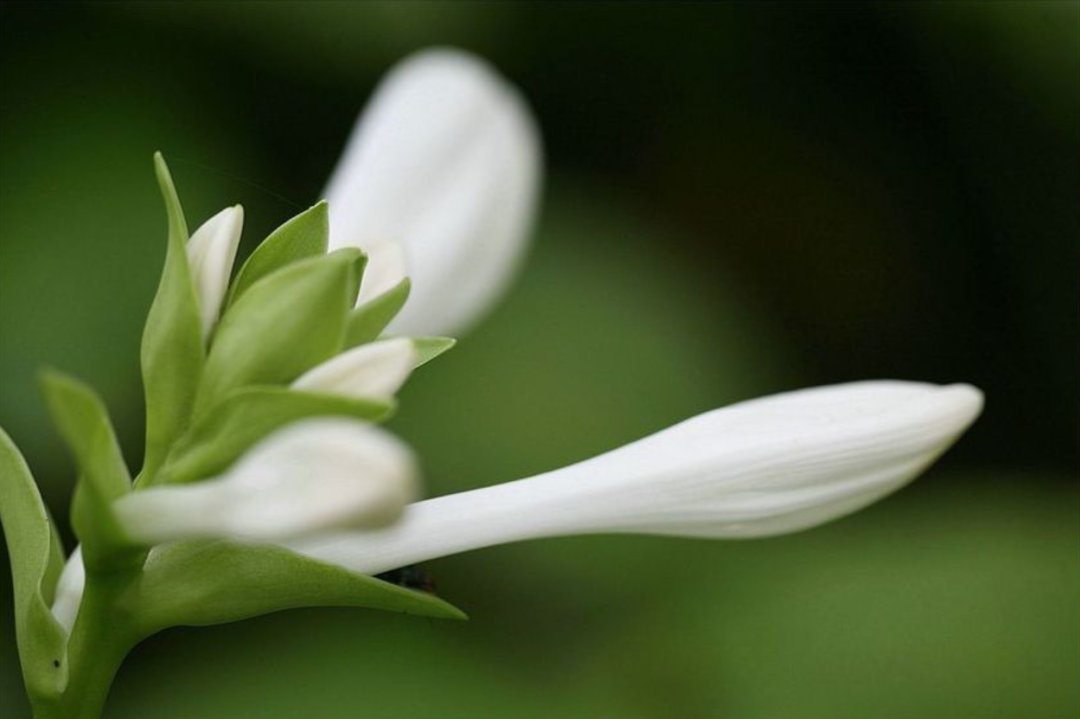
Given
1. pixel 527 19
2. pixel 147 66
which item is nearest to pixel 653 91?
Result: pixel 527 19

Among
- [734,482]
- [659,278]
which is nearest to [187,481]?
[734,482]

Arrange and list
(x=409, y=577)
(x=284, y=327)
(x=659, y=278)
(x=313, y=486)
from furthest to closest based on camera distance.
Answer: (x=659, y=278) → (x=409, y=577) → (x=284, y=327) → (x=313, y=486)

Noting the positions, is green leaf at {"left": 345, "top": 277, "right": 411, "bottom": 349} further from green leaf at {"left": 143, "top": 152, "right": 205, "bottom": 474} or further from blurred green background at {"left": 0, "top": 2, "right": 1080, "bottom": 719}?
blurred green background at {"left": 0, "top": 2, "right": 1080, "bottom": 719}

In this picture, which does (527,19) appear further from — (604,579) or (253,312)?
(253,312)

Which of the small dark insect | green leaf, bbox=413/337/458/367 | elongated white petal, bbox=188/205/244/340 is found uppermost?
elongated white petal, bbox=188/205/244/340

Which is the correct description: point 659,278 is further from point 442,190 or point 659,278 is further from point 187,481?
point 187,481

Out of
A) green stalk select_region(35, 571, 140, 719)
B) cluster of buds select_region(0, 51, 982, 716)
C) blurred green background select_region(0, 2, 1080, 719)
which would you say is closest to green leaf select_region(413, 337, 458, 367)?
cluster of buds select_region(0, 51, 982, 716)

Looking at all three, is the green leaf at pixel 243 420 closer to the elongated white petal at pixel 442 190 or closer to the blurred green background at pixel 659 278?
the elongated white petal at pixel 442 190
